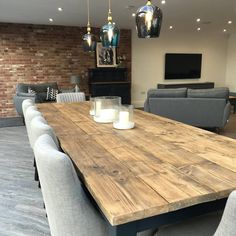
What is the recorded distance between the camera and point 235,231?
2.48 ft

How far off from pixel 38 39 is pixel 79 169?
6.71 m

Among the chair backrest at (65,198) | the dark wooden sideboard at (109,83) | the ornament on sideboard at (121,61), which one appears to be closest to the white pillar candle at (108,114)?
the chair backrest at (65,198)

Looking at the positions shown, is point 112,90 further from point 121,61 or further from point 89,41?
point 89,41

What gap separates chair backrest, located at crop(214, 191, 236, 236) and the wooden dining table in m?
0.19

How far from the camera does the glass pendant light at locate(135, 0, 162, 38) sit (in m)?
1.96

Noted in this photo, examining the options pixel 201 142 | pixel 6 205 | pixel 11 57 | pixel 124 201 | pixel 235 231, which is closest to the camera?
pixel 235 231

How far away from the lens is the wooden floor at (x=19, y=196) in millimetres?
2072

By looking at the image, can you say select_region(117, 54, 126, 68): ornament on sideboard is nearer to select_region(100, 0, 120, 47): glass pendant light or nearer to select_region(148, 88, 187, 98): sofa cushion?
select_region(148, 88, 187, 98): sofa cushion

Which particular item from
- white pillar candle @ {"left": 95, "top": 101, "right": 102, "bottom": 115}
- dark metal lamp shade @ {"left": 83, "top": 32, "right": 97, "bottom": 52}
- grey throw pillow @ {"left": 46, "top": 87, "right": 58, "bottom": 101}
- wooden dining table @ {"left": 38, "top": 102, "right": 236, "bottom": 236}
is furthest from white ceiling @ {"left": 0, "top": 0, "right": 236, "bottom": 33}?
wooden dining table @ {"left": 38, "top": 102, "right": 236, "bottom": 236}

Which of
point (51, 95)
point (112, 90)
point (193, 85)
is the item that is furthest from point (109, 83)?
point (193, 85)

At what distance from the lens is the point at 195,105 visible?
4988mm

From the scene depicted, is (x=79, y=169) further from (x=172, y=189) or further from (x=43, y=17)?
(x=43, y=17)

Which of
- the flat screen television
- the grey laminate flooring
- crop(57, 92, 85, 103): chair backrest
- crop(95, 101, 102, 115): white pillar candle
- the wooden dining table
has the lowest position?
the grey laminate flooring

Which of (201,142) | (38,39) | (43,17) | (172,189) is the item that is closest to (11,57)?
(38,39)
